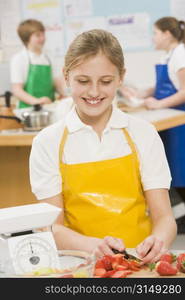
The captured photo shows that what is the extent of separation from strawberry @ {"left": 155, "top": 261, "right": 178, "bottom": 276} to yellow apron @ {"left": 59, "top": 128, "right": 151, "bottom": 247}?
0.32 metres

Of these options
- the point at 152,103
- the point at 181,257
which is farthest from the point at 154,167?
the point at 152,103

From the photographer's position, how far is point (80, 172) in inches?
40.1

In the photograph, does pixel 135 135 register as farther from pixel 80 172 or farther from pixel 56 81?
pixel 56 81

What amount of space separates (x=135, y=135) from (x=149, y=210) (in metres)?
0.13

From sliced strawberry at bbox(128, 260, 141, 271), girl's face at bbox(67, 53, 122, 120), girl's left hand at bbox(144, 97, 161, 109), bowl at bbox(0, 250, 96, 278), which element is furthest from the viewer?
girl's left hand at bbox(144, 97, 161, 109)

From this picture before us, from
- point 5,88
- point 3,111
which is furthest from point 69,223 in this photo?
point 5,88

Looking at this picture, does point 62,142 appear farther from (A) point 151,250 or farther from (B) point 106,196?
(A) point 151,250

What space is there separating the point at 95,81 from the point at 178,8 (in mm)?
2255

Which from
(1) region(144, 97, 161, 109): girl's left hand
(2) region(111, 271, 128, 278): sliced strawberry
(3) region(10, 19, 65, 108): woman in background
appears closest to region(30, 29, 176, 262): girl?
(2) region(111, 271, 128, 278): sliced strawberry

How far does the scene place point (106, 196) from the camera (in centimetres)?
101

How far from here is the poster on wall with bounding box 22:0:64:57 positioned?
3309 millimetres

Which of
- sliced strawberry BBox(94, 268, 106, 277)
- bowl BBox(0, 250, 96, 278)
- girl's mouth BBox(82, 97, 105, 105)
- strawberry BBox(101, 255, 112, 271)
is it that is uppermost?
girl's mouth BBox(82, 97, 105, 105)

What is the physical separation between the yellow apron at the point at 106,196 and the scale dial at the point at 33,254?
0.36 m

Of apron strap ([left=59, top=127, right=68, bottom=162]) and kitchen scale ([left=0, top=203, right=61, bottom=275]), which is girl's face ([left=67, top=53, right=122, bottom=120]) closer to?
apron strap ([left=59, top=127, right=68, bottom=162])
